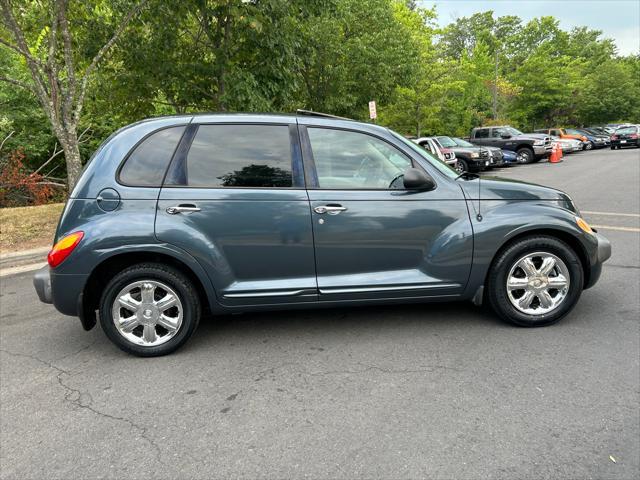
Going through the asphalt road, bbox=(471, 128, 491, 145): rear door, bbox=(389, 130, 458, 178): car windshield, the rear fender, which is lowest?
the asphalt road

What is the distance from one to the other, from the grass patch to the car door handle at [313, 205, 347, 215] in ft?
18.6

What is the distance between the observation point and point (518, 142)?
23.6 metres

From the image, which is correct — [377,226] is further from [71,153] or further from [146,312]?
[71,153]

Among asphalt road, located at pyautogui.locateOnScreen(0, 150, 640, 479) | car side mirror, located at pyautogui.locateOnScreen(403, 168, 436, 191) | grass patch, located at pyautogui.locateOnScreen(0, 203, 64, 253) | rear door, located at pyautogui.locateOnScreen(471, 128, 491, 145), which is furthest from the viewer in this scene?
rear door, located at pyautogui.locateOnScreen(471, 128, 491, 145)

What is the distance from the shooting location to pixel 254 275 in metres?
3.66

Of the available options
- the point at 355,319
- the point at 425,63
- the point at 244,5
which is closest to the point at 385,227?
the point at 355,319

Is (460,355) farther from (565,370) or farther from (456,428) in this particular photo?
(456,428)

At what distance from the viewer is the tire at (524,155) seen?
2345 cm

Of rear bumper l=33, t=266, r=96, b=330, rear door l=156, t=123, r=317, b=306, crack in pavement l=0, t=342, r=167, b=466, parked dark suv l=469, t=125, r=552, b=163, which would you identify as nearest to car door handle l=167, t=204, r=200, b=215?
Result: rear door l=156, t=123, r=317, b=306

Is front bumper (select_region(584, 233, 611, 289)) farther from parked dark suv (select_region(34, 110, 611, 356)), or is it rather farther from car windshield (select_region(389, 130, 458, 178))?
car windshield (select_region(389, 130, 458, 178))

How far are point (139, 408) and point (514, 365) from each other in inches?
97.2

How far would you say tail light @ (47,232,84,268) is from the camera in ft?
11.4

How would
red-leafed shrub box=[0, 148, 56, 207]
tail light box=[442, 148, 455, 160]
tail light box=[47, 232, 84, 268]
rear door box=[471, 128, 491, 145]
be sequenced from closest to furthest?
tail light box=[47, 232, 84, 268] → red-leafed shrub box=[0, 148, 56, 207] → tail light box=[442, 148, 455, 160] → rear door box=[471, 128, 491, 145]

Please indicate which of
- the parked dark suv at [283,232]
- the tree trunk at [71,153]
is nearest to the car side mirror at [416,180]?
the parked dark suv at [283,232]
